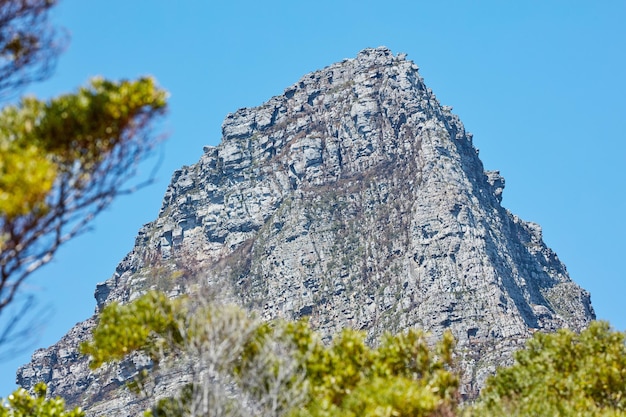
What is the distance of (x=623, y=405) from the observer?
130ft

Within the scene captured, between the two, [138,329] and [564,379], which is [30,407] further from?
[564,379]

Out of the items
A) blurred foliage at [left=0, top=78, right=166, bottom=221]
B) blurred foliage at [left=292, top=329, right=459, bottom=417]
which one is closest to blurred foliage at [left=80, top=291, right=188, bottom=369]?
blurred foliage at [left=292, top=329, right=459, bottom=417]

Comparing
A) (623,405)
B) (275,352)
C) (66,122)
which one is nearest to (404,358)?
(275,352)

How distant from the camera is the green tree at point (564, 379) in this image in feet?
117

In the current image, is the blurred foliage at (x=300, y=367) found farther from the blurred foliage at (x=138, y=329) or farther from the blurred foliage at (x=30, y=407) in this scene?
the blurred foliage at (x=30, y=407)

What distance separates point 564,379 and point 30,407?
28.1 metres

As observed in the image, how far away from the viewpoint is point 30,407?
3625 centimetres

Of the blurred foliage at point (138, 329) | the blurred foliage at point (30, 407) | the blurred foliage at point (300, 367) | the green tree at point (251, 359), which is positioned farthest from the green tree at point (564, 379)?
the blurred foliage at point (30, 407)

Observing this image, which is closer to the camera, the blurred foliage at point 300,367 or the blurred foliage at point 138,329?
the blurred foliage at point 300,367

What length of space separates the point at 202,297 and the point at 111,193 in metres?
10.4

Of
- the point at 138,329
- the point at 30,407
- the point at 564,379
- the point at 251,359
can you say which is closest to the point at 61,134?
the point at 138,329

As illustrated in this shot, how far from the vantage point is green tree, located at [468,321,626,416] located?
117ft

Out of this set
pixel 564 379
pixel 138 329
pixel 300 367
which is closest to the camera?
pixel 138 329

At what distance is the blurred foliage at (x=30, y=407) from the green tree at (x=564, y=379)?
2007 centimetres
